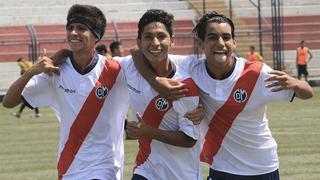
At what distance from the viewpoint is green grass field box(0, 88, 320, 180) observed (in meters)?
14.8

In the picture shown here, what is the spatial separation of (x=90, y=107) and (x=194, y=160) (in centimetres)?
94

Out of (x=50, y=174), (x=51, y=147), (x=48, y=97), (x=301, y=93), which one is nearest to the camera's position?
(x=301, y=93)

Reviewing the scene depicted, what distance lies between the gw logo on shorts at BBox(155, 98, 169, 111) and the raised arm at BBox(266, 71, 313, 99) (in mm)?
799

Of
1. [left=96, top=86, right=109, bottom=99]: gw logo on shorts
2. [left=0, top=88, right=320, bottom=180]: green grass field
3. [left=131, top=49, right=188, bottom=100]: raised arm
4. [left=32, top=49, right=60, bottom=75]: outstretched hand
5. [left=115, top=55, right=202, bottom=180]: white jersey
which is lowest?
[left=0, top=88, right=320, bottom=180]: green grass field

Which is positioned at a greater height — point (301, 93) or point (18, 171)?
point (301, 93)

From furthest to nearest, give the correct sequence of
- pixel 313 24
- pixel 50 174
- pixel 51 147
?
1. pixel 313 24
2. pixel 51 147
3. pixel 50 174

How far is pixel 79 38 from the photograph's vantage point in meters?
7.32

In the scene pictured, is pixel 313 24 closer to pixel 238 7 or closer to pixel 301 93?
pixel 238 7

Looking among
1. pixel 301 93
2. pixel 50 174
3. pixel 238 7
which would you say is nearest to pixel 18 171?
pixel 50 174

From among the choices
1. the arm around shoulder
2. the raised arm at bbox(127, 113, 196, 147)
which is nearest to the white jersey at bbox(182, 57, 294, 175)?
the raised arm at bbox(127, 113, 196, 147)

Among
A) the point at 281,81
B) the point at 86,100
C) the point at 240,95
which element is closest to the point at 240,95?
the point at 240,95

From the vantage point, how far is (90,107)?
24.1 feet

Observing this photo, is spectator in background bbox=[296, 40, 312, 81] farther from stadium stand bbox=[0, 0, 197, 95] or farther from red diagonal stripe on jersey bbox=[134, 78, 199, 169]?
red diagonal stripe on jersey bbox=[134, 78, 199, 169]

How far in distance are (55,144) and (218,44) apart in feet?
42.3
